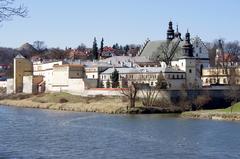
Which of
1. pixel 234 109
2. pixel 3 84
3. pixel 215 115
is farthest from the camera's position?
pixel 3 84

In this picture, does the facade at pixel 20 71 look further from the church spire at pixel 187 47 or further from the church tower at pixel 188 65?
the church tower at pixel 188 65

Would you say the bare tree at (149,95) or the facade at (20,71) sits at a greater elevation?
the facade at (20,71)

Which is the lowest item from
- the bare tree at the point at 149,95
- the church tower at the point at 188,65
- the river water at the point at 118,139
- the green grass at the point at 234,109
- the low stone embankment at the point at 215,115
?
the river water at the point at 118,139

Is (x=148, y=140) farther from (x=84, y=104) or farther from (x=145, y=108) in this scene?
(x=84, y=104)

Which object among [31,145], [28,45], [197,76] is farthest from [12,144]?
[28,45]

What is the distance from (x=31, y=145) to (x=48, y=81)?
47340mm

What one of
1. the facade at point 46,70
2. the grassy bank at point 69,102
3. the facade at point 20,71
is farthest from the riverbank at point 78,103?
the facade at point 20,71

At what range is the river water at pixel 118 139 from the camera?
24.9 meters

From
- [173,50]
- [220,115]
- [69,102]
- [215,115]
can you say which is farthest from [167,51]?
[220,115]

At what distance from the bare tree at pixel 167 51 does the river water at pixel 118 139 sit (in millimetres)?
31881

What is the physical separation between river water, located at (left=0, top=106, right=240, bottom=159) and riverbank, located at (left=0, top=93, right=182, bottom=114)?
8.60 metres

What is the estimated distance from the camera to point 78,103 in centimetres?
5812

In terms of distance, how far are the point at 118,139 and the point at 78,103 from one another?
93.2 feet

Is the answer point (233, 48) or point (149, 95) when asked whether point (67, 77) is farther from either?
point (233, 48)
